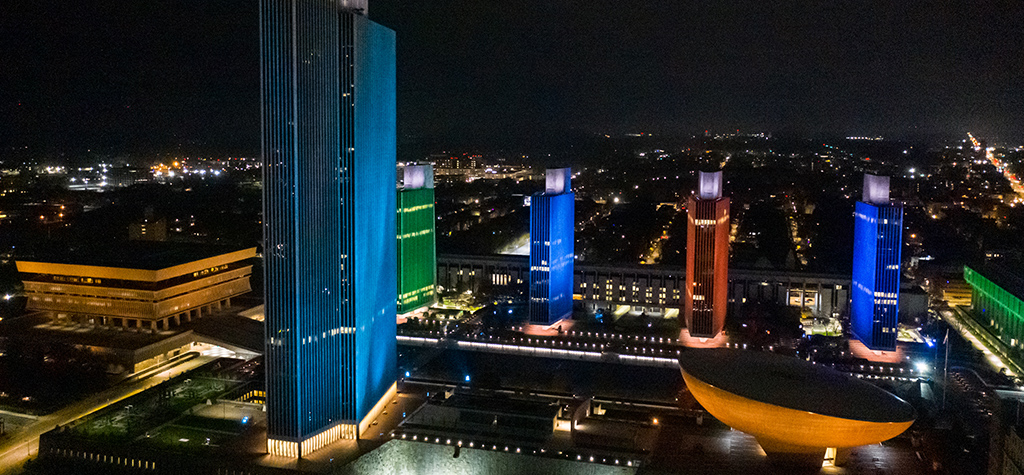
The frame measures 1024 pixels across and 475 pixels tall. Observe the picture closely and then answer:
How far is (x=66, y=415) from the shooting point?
29.8 metres

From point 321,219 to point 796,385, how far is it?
621 inches

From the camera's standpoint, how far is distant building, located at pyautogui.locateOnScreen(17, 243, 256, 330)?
41.2 metres

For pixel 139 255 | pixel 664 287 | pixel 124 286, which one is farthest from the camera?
pixel 664 287

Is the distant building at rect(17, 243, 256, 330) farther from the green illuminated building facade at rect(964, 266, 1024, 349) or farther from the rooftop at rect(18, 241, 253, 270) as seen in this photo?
the green illuminated building facade at rect(964, 266, 1024, 349)

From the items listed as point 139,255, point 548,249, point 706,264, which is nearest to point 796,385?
point 706,264

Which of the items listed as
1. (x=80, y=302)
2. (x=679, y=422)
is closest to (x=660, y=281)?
Answer: (x=679, y=422)

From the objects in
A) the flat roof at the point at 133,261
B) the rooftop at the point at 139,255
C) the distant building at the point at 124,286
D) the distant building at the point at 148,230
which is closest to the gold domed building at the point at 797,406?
the distant building at the point at 124,286

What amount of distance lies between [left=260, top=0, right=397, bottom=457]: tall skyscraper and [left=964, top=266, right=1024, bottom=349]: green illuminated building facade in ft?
101

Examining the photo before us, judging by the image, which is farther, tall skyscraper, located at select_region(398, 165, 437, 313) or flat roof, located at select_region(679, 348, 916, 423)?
tall skyscraper, located at select_region(398, 165, 437, 313)

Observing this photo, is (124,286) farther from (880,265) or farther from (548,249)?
(880,265)

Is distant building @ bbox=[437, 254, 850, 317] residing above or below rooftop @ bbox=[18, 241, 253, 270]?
below

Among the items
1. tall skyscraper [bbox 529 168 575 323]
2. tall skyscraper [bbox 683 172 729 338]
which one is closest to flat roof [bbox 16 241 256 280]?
tall skyscraper [bbox 529 168 575 323]

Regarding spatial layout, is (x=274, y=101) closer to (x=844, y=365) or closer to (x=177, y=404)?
(x=177, y=404)

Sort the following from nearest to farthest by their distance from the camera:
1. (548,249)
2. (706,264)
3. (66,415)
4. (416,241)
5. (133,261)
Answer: (66,415) < (706,264) < (548,249) < (133,261) < (416,241)
